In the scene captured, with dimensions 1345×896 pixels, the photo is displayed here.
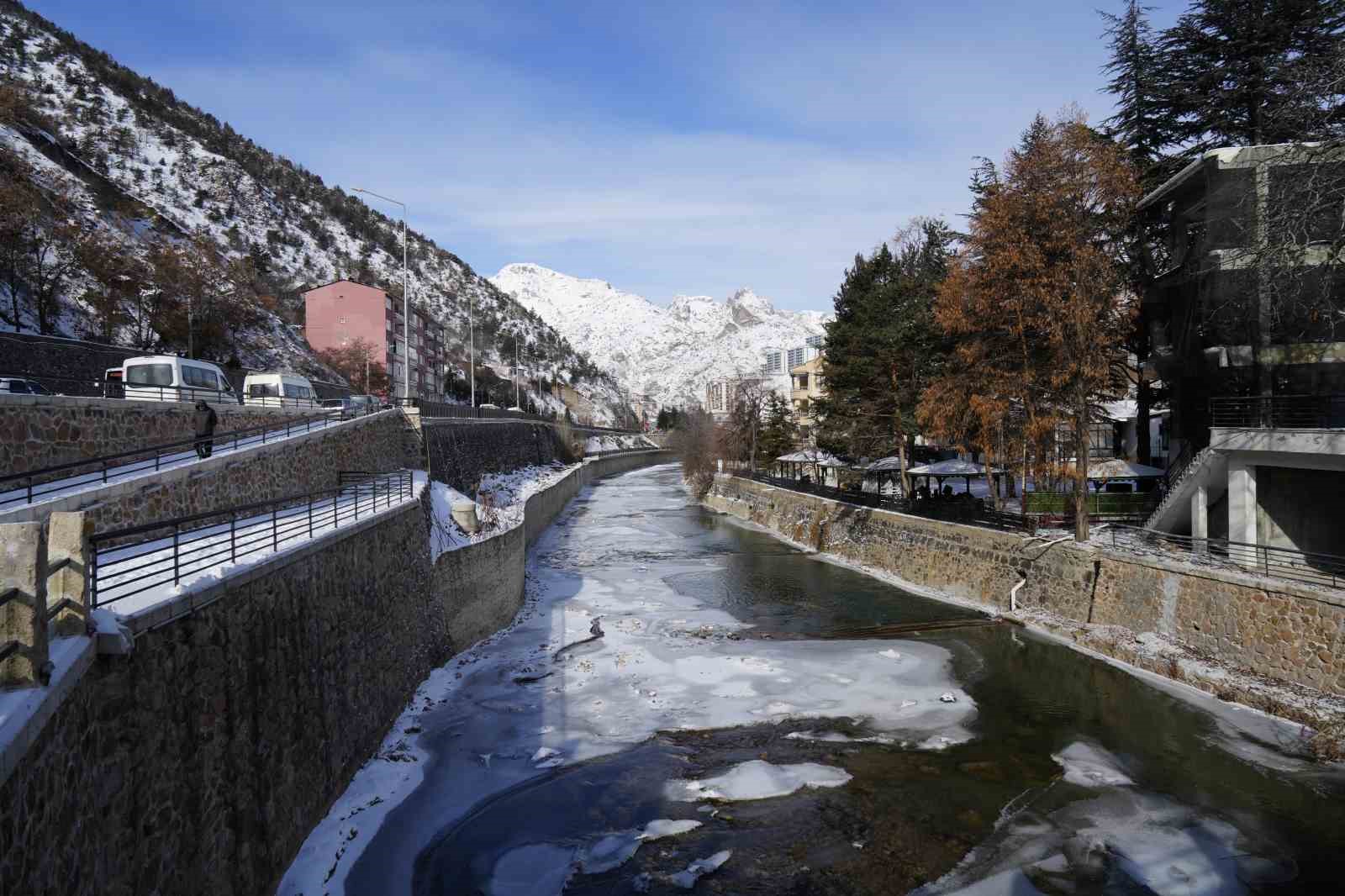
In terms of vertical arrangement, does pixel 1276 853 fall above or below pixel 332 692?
below

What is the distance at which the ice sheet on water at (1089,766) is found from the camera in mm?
12477

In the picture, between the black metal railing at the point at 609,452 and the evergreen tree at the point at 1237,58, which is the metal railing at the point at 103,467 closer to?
the evergreen tree at the point at 1237,58

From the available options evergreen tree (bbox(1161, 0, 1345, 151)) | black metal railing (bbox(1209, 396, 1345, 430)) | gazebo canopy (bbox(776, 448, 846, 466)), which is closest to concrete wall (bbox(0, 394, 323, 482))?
black metal railing (bbox(1209, 396, 1345, 430))

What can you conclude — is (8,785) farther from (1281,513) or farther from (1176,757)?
(1281,513)

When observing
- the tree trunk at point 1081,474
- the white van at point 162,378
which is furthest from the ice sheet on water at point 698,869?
the tree trunk at point 1081,474

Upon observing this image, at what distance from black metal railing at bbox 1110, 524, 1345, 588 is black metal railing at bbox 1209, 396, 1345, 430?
291 centimetres

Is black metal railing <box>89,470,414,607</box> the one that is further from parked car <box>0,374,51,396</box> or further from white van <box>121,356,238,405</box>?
parked car <box>0,374,51,396</box>

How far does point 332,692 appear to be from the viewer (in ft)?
36.6

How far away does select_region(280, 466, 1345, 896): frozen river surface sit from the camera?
994cm

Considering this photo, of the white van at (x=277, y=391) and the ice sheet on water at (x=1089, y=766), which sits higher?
the white van at (x=277, y=391)

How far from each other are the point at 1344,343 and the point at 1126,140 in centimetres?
1298

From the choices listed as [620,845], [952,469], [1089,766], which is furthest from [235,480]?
[952,469]

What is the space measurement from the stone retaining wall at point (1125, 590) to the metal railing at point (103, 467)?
63.9ft

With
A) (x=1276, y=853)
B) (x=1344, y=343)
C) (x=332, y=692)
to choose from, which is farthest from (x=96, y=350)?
(x=1344, y=343)
